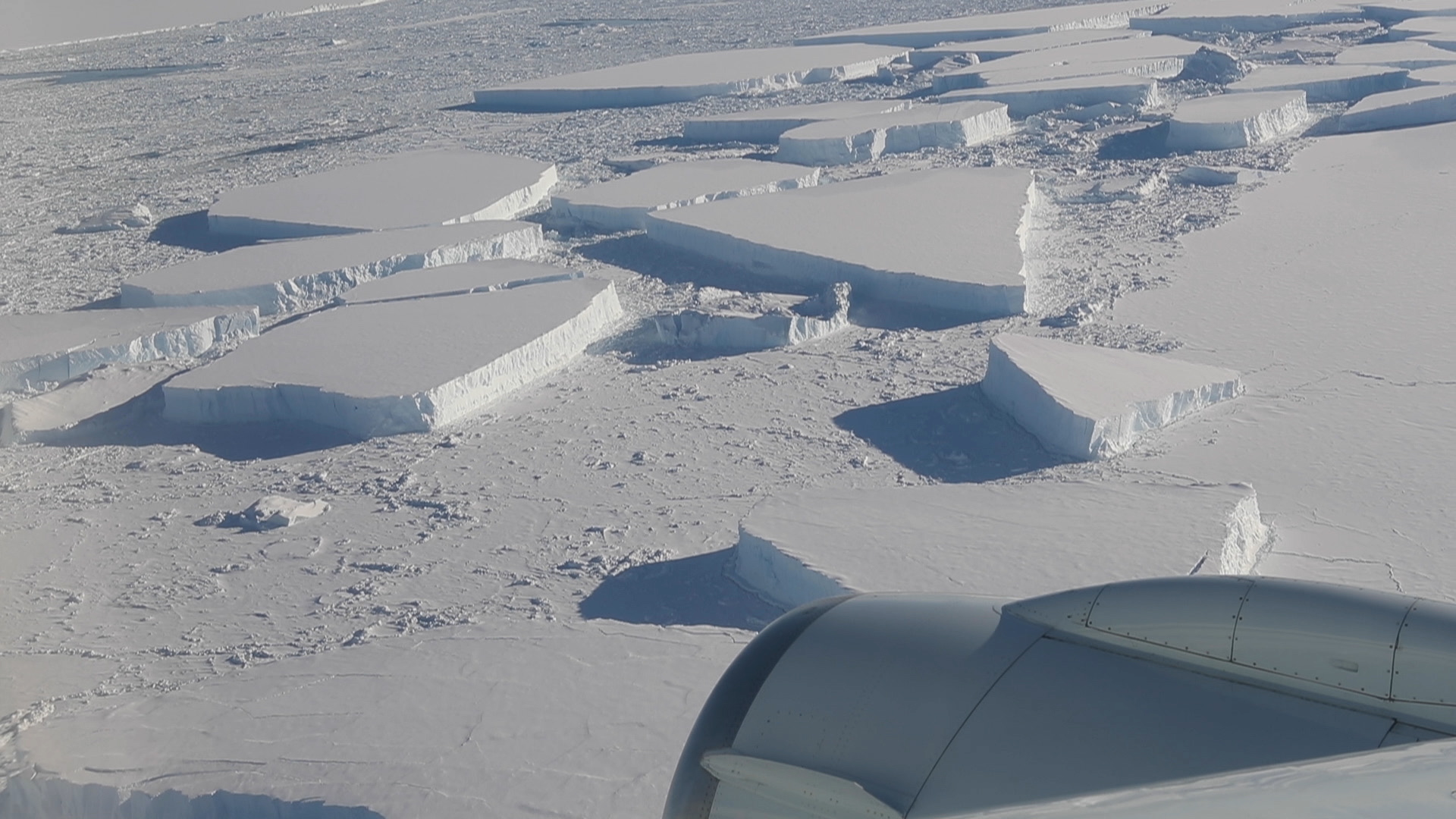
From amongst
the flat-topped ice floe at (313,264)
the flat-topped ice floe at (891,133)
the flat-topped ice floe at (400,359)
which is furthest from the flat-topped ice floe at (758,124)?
the flat-topped ice floe at (400,359)

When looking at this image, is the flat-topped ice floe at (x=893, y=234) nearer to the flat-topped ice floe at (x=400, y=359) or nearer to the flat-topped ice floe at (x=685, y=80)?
the flat-topped ice floe at (x=400, y=359)

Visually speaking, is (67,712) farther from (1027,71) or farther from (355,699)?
(1027,71)

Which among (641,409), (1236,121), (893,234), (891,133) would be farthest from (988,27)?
(641,409)

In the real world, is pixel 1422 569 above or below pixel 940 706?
below

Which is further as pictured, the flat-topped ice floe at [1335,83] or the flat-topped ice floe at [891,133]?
the flat-topped ice floe at [1335,83]

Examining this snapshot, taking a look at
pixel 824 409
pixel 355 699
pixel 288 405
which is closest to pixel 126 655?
pixel 355 699
